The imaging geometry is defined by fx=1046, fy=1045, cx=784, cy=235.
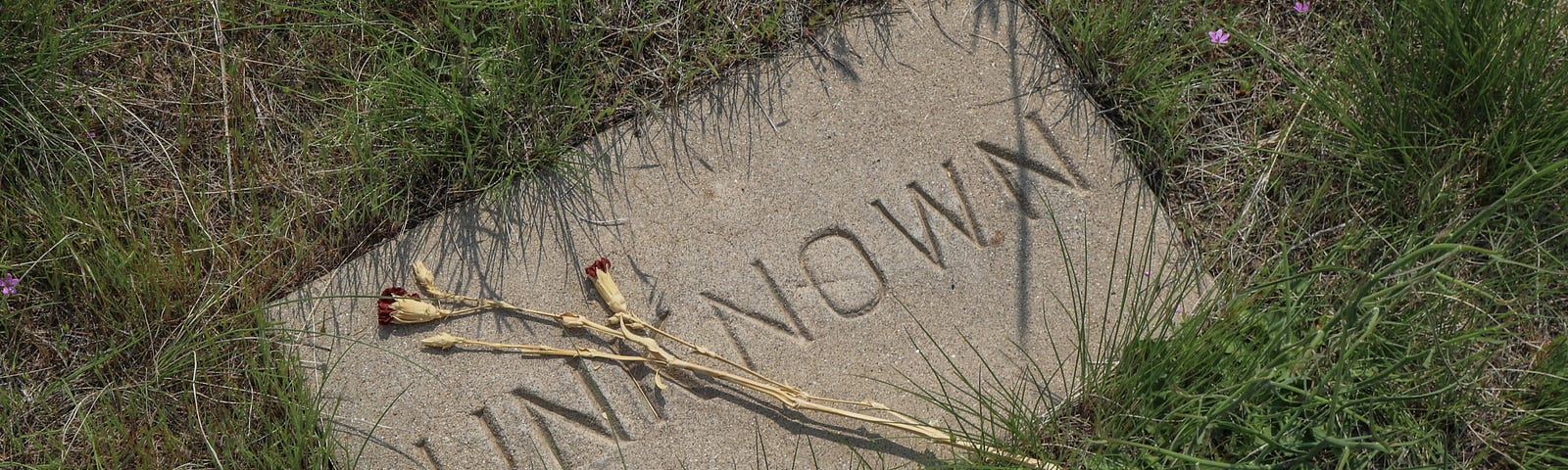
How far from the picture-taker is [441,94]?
211 cm

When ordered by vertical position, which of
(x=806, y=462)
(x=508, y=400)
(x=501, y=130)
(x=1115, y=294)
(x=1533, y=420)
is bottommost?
(x=1533, y=420)

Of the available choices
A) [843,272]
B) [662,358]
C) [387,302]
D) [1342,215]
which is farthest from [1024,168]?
[387,302]

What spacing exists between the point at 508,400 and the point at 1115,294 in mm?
1191

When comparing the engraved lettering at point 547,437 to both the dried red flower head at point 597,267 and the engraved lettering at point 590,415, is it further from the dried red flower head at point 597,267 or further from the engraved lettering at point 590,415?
the dried red flower head at point 597,267

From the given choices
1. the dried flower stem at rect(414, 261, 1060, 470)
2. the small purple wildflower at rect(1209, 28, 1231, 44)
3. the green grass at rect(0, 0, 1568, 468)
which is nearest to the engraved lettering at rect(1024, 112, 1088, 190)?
the green grass at rect(0, 0, 1568, 468)

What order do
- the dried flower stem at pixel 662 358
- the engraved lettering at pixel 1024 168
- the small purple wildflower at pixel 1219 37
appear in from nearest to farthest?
the dried flower stem at pixel 662 358, the engraved lettering at pixel 1024 168, the small purple wildflower at pixel 1219 37

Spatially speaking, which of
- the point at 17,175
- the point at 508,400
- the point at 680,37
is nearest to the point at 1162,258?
the point at 680,37

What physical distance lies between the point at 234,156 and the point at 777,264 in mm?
1144

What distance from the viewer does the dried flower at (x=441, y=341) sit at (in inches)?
78.5

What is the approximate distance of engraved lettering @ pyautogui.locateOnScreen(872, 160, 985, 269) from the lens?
2.06 metres

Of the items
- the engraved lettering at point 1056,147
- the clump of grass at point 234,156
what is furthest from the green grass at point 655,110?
the engraved lettering at point 1056,147

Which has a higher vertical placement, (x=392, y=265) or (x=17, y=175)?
(x=17, y=175)

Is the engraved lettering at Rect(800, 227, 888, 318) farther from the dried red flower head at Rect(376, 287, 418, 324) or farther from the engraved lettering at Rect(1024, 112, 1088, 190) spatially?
the dried red flower head at Rect(376, 287, 418, 324)

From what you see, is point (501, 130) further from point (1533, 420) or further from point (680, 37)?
point (1533, 420)
